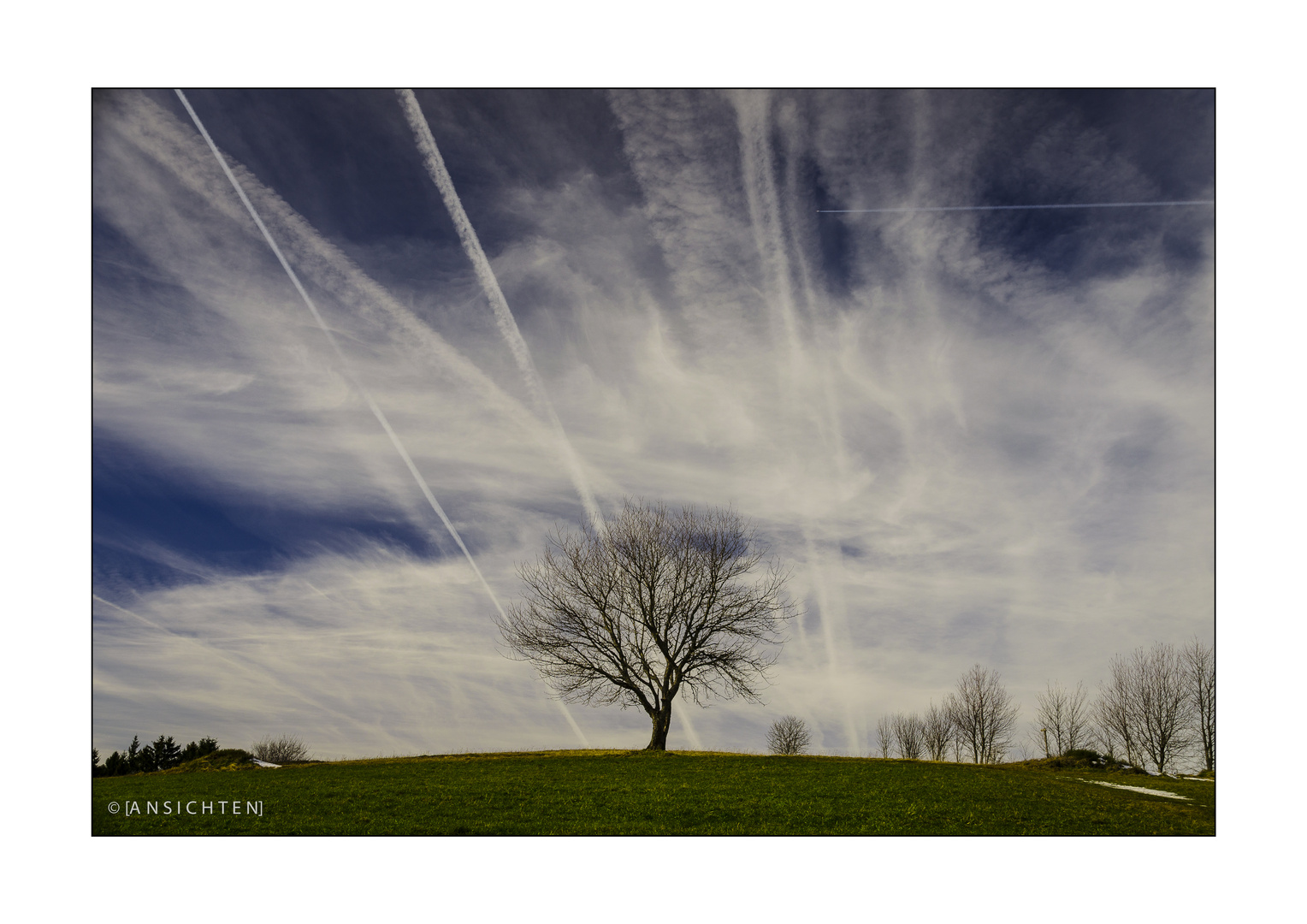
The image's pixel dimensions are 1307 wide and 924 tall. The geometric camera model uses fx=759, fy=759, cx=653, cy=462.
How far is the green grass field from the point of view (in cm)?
1521

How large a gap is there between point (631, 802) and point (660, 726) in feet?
49.4

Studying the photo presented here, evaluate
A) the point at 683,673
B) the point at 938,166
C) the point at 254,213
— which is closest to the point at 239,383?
the point at 254,213

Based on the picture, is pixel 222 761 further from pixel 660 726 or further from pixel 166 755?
pixel 660 726

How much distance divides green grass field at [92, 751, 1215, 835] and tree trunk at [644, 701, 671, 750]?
7.50 m

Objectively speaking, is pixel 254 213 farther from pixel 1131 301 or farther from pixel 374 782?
pixel 1131 301

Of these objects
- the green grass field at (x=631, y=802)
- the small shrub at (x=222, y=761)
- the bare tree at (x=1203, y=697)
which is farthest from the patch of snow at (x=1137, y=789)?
the small shrub at (x=222, y=761)

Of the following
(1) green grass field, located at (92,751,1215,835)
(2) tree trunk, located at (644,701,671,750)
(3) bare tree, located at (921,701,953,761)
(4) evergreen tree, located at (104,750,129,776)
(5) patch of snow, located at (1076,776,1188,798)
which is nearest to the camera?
(1) green grass field, located at (92,751,1215,835)

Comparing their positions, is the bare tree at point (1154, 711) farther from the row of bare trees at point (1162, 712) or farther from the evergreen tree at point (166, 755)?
the evergreen tree at point (166, 755)

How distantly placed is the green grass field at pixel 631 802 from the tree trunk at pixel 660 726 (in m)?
7.50

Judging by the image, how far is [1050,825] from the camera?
15508 mm

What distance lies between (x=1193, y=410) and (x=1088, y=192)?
237 inches

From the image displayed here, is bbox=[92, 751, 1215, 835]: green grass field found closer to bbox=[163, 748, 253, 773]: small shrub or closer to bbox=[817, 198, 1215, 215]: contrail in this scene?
bbox=[163, 748, 253, 773]: small shrub

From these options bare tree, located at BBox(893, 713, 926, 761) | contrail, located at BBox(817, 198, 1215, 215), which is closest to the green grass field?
contrail, located at BBox(817, 198, 1215, 215)

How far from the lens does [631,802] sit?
17.6 m
